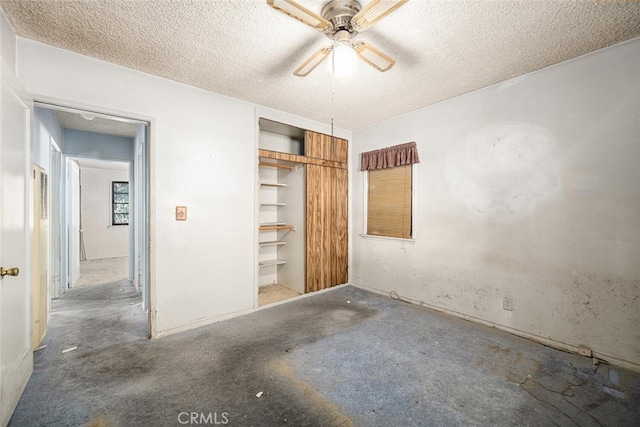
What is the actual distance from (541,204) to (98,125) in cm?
612

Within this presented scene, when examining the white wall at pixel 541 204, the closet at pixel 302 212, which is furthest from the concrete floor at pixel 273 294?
the white wall at pixel 541 204

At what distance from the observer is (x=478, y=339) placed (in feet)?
9.04

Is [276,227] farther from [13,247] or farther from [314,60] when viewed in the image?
[13,247]

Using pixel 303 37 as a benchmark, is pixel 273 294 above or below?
below

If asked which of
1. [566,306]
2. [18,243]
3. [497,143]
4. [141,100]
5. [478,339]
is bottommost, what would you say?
[478,339]

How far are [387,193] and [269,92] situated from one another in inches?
88.2

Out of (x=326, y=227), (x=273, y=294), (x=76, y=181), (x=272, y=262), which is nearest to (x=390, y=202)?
(x=326, y=227)

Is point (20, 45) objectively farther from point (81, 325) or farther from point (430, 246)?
point (430, 246)

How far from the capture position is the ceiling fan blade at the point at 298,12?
1462 mm

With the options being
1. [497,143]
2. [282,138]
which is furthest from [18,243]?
[497,143]

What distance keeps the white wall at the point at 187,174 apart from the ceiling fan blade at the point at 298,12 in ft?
6.41

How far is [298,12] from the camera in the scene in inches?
62.0

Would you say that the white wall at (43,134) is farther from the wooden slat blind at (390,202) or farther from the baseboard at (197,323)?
the wooden slat blind at (390,202)

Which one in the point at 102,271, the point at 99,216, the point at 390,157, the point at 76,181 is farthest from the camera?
the point at 99,216
